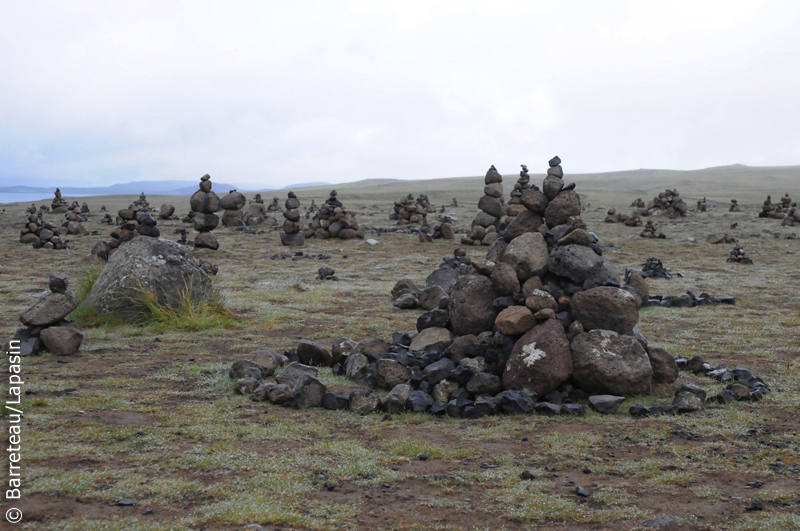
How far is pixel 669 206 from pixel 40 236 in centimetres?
3739

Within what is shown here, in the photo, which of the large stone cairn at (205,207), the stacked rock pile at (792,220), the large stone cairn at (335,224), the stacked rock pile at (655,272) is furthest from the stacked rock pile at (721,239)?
the large stone cairn at (205,207)

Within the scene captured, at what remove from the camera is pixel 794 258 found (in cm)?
2475

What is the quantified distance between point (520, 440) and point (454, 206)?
47552mm

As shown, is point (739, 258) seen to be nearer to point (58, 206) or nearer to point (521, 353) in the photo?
point (521, 353)

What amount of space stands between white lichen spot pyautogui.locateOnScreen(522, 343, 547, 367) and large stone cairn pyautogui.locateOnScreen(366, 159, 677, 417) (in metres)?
0.01

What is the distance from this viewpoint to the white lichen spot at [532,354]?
802cm

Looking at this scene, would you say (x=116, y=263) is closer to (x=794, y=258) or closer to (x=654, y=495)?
(x=654, y=495)

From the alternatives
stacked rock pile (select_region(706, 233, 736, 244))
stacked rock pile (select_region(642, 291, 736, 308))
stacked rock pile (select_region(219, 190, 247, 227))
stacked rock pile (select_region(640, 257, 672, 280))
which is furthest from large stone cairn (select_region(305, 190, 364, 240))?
stacked rock pile (select_region(642, 291, 736, 308))

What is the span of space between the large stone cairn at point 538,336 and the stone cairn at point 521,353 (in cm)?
1

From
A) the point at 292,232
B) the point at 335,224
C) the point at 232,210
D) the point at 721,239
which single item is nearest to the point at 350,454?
the point at 292,232

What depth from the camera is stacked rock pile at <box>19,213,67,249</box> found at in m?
26.4

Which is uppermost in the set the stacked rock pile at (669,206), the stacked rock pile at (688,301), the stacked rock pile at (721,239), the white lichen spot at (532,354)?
the stacked rock pile at (669,206)

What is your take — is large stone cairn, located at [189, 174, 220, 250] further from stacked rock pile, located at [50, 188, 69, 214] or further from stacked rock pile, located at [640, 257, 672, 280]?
stacked rock pile, located at [50, 188, 69, 214]

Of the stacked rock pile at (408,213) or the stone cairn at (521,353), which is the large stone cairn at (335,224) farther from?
the stone cairn at (521,353)
